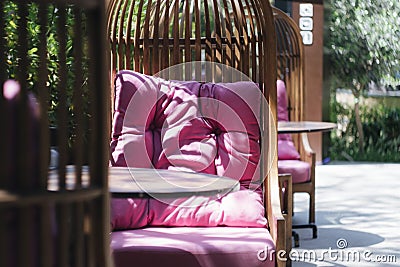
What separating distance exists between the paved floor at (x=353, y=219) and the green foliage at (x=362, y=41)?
4.59 ft

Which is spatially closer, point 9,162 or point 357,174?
point 9,162

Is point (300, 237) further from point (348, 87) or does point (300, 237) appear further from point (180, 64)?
point (348, 87)

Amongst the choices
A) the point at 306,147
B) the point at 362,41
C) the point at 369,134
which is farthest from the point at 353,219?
the point at 362,41

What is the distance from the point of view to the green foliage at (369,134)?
33.8 feet

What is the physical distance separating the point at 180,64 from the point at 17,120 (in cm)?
246

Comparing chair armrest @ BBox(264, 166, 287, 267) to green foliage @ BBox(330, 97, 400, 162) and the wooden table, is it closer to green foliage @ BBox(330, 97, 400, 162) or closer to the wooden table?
the wooden table

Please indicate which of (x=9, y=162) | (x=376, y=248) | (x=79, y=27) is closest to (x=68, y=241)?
(x=9, y=162)

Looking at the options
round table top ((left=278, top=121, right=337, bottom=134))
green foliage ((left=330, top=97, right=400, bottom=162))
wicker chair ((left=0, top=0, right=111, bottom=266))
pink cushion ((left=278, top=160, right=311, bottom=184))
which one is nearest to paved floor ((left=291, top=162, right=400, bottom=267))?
pink cushion ((left=278, top=160, right=311, bottom=184))

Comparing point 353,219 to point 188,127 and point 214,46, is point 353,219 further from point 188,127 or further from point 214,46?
point 188,127

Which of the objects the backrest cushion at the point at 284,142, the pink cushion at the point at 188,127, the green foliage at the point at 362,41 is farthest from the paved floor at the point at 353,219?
the green foliage at the point at 362,41

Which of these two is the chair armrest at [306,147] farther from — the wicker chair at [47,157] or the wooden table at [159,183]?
the wicker chair at [47,157]

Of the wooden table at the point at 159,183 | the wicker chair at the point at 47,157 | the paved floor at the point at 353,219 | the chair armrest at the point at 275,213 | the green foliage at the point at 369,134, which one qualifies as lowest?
the paved floor at the point at 353,219

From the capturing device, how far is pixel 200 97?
3.61 metres

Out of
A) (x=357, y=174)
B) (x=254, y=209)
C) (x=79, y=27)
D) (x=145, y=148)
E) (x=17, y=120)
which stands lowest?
(x=357, y=174)
